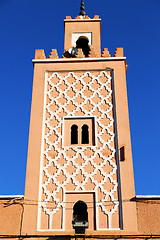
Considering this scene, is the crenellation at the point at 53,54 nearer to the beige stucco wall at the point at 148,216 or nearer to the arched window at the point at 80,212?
the arched window at the point at 80,212

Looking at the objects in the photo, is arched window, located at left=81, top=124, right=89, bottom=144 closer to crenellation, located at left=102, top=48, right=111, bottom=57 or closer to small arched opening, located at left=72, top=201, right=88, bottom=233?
small arched opening, located at left=72, top=201, right=88, bottom=233

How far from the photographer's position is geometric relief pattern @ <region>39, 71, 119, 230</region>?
9.09 metres

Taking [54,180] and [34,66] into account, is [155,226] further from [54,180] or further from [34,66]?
[34,66]

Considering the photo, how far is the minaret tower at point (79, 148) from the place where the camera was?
8.84 meters

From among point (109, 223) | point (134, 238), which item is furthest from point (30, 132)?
point (134, 238)

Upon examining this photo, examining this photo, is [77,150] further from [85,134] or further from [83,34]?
[83,34]

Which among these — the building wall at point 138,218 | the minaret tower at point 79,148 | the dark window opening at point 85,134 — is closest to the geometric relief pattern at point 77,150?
the minaret tower at point 79,148

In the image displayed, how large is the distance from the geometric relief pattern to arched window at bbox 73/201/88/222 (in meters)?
0.29

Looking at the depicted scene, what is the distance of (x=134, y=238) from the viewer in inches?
332

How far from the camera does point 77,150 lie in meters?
9.79

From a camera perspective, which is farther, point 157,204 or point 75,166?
point 75,166

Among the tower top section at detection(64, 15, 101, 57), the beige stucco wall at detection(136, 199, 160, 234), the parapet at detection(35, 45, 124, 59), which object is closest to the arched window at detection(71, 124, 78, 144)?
the beige stucco wall at detection(136, 199, 160, 234)

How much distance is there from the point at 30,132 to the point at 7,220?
2.45 meters

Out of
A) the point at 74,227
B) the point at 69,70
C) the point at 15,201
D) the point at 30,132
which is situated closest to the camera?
the point at 74,227
